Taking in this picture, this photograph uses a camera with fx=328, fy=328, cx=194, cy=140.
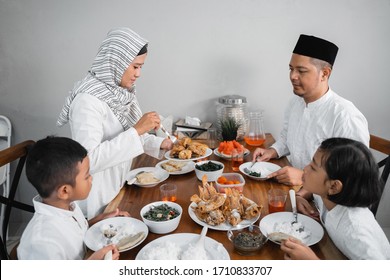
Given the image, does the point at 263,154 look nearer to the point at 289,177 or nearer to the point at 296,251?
the point at 289,177

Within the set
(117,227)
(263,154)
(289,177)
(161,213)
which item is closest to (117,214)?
(117,227)

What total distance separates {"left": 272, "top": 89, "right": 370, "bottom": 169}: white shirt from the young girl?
54 cm

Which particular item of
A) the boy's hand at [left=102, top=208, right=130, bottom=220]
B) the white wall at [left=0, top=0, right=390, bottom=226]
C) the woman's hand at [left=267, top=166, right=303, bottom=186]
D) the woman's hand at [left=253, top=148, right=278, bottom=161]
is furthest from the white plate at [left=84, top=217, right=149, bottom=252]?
the white wall at [left=0, top=0, right=390, bottom=226]

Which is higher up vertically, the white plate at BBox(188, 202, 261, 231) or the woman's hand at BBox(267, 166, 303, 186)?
the woman's hand at BBox(267, 166, 303, 186)

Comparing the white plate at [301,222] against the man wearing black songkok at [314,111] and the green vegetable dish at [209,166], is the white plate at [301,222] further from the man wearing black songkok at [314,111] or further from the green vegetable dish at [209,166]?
the green vegetable dish at [209,166]

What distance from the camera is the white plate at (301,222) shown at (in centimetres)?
115

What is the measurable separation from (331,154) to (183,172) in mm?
811

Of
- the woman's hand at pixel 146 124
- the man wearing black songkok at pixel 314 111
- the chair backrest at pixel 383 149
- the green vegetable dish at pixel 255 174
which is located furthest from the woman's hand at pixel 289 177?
the woman's hand at pixel 146 124

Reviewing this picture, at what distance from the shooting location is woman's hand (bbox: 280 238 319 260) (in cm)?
101

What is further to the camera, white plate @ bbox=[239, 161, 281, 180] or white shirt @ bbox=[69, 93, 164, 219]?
white plate @ bbox=[239, 161, 281, 180]

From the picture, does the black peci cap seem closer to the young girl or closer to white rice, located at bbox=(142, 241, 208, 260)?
the young girl

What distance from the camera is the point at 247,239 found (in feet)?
3.64

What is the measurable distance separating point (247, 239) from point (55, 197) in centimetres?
71

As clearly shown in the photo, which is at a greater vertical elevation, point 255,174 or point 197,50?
point 197,50
